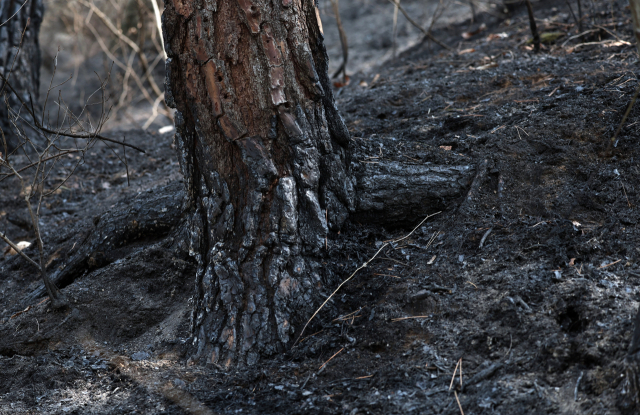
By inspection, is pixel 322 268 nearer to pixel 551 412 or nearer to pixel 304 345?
pixel 304 345

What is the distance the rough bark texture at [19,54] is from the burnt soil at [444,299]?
98.0 inches

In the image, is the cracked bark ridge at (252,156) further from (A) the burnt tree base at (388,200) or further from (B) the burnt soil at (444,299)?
(A) the burnt tree base at (388,200)

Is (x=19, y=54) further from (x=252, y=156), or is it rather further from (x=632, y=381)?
(x=632, y=381)

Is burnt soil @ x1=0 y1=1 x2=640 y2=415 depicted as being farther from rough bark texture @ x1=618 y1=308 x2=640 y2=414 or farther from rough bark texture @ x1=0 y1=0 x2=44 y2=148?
rough bark texture @ x1=0 y1=0 x2=44 y2=148

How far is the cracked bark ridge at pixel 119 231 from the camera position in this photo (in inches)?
124

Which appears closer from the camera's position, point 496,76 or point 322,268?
point 322,268

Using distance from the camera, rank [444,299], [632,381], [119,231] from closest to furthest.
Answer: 1. [632,381]
2. [444,299]
3. [119,231]

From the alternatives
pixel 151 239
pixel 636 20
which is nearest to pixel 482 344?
pixel 636 20

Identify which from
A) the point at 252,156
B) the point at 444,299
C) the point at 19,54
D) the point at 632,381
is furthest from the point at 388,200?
the point at 19,54

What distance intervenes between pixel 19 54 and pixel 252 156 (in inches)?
179

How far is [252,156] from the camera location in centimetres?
232

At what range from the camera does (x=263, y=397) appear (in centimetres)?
196

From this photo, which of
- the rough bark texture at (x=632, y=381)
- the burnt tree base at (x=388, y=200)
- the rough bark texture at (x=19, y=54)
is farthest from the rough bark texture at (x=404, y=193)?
the rough bark texture at (x=19, y=54)

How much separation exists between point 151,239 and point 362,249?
1.55 meters
